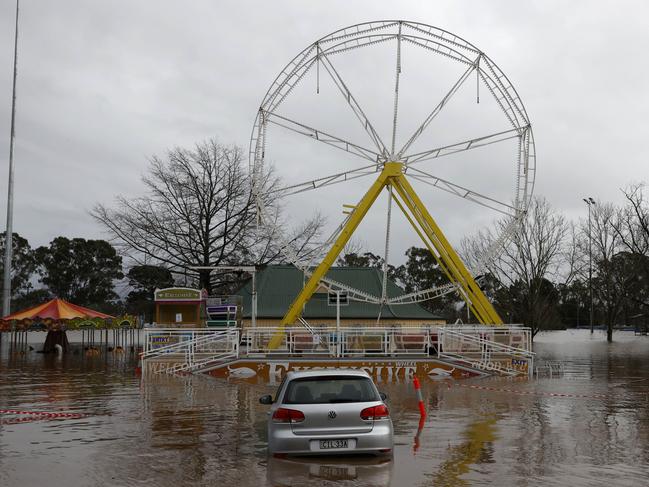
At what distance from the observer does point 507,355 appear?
26250 mm

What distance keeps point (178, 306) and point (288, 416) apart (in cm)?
2593

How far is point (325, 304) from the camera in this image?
40781mm

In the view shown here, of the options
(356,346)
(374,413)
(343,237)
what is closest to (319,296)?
(343,237)

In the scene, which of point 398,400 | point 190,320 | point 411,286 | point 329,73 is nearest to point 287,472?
point 398,400

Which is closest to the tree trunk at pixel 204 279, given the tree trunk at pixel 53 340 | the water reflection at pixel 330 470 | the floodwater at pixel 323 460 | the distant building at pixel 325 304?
the distant building at pixel 325 304

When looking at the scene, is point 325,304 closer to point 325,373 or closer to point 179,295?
point 179,295

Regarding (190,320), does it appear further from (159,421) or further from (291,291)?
(159,421)

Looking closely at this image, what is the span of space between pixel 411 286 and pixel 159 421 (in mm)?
78320

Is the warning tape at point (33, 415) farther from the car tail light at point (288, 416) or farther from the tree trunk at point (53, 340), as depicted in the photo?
the tree trunk at point (53, 340)

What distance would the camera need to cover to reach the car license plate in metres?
9.61

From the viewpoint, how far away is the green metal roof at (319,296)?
3972 centimetres

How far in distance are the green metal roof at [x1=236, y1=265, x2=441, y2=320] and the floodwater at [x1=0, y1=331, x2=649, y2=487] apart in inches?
686

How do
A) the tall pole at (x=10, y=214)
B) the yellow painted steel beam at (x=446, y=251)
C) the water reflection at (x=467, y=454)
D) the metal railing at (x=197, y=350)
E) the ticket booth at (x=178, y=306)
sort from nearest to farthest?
1. the water reflection at (x=467, y=454)
2. the metal railing at (x=197, y=350)
3. the yellow painted steel beam at (x=446, y=251)
4. the ticket booth at (x=178, y=306)
5. the tall pole at (x=10, y=214)

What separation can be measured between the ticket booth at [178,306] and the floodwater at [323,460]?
10.9m
